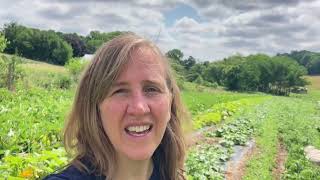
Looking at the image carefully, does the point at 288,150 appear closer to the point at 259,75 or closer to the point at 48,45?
the point at 48,45

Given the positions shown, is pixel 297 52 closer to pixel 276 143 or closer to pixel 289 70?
pixel 289 70

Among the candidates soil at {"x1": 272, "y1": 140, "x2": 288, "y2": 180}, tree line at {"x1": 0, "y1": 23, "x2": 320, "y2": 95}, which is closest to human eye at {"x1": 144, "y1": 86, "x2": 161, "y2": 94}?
soil at {"x1": 272, "y1": 140, "x2": 288, "y2": 180}

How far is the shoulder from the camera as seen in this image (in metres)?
2.12

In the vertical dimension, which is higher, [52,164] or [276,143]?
[52,164]

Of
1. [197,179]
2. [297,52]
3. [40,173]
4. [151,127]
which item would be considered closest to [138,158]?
[151,127]

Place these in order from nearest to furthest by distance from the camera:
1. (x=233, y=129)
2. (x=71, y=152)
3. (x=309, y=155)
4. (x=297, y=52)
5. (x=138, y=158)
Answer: (x=138, y=158), (x=71, y=152), (x=309, y=155), (x=233, y=129), (x=297, y=52)

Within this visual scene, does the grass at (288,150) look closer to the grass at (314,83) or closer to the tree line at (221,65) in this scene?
the tree line at (221,65)

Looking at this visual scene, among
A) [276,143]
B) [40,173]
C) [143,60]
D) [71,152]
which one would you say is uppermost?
[143,60]

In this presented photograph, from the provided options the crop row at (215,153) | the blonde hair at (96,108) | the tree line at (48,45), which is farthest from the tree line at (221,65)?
the blonde hair at (96,108)

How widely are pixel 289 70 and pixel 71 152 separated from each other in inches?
4275

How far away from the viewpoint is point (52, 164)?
189 inches

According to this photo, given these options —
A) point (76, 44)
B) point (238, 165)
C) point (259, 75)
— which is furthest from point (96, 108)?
point (259, 75)

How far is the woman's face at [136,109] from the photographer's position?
7.52 feet

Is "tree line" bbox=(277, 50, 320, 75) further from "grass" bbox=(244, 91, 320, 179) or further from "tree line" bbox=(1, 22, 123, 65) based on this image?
"grass" bbox=(244, 91, 320, 179)
